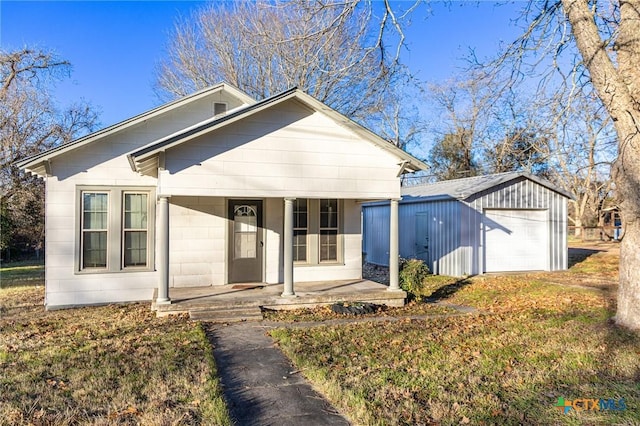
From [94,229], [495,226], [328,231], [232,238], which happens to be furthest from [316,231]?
[495,226]

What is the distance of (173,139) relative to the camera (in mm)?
7574

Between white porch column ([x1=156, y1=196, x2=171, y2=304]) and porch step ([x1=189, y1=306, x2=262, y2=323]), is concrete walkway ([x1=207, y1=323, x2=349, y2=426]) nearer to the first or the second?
porch step ([x1=189, y1=306, x2=262, y2=323])

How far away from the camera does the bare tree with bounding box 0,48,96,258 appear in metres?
15.1

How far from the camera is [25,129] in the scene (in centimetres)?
1574

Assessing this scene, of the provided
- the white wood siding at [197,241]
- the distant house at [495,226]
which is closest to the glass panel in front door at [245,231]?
the white wood siding at [197,241]

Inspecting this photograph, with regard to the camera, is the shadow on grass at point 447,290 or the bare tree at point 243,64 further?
the bare tree at point 243,64

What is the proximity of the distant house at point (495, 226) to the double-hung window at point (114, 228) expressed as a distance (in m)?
9.56

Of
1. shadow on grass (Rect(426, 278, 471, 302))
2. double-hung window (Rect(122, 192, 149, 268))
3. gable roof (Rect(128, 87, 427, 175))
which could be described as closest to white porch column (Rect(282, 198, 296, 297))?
gable roof (Rect(128, 87, 427, 175))

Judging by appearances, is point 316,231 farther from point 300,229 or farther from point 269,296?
point 269,296

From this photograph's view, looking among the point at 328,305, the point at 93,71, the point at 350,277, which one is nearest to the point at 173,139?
the point at 328,305

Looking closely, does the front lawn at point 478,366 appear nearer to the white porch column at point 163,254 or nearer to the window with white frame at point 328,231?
the white porch column at point 163,254

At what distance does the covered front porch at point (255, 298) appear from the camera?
26.3ft

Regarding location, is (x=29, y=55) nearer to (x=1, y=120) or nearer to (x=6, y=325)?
(x=1, y=120)

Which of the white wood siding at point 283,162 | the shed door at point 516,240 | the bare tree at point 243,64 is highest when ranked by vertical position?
the bare tree at point 243,64
